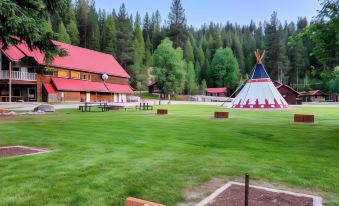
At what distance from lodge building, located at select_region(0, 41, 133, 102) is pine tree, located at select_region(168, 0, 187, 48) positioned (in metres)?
48.4

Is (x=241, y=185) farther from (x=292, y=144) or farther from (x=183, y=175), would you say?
(x=292, y=144)

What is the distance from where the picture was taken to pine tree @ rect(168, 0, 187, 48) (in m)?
105

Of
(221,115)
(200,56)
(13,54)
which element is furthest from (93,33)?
(221,115)

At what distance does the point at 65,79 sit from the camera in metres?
45.7

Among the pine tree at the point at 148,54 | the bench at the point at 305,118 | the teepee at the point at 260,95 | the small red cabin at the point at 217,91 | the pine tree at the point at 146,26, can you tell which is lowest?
the bench at the point at 305,118

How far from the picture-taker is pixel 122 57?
76.4 metres

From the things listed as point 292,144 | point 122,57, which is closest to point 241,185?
point 292,144

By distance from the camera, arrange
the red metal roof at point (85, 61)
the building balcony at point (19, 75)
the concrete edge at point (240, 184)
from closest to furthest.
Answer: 1. the concrete edge at point (240, 184)
2. the building balcony at point (19, 75)
3. the red metal roof at point (85, 61)

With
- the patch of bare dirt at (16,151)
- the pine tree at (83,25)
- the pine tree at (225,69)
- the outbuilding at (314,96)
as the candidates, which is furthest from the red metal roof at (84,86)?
the outbuilding at (314,96)

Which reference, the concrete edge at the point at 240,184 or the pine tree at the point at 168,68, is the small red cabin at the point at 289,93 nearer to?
the pine tree at the point at 168,68

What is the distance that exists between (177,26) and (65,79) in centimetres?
6562

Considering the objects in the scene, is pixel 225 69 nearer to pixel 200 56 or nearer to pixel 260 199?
pixel 200 56

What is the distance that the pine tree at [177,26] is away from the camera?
105m

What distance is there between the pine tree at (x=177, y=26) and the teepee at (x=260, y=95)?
71632mm
